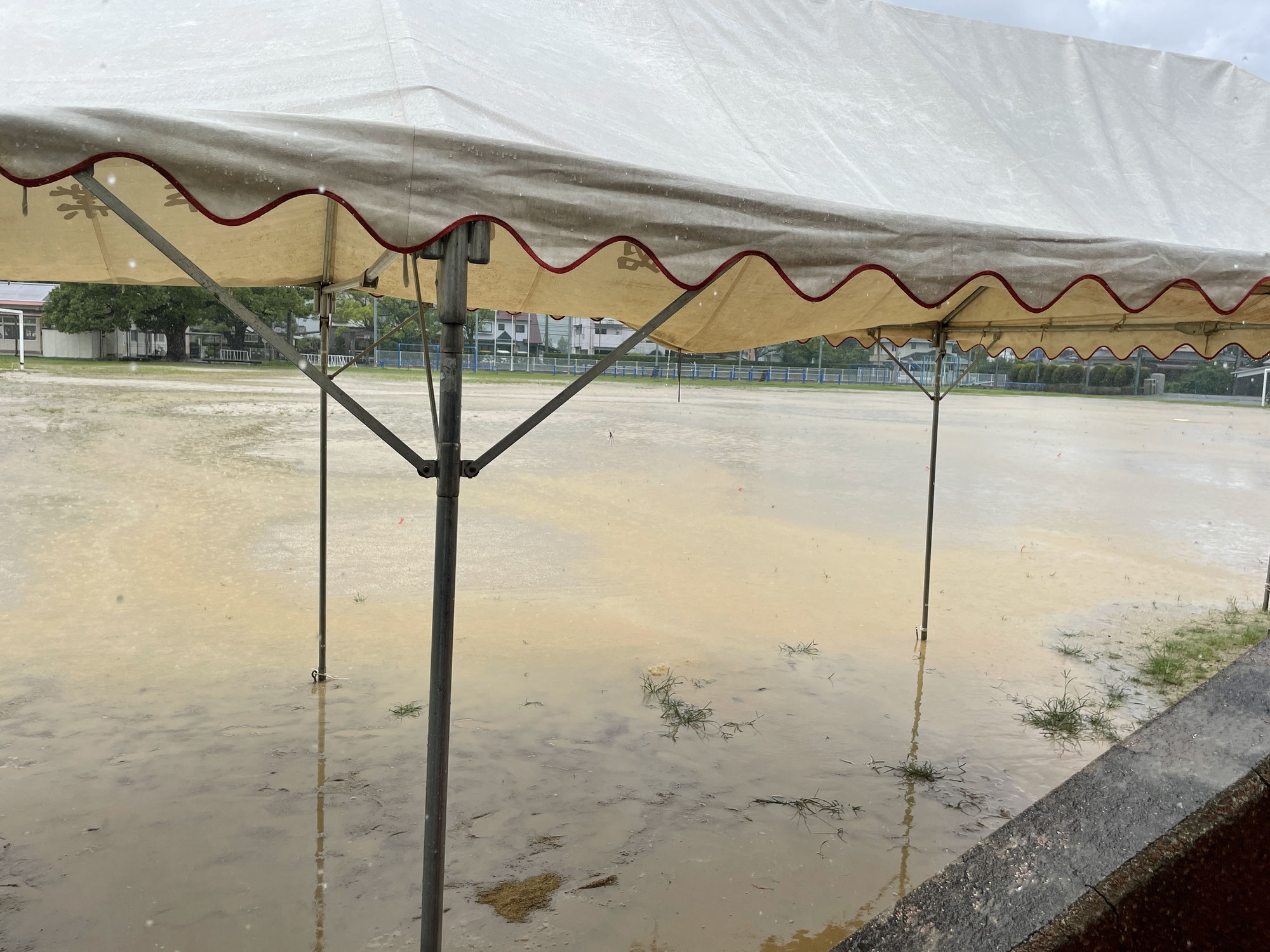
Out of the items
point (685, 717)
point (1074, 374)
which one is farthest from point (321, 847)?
point (1074, 374)

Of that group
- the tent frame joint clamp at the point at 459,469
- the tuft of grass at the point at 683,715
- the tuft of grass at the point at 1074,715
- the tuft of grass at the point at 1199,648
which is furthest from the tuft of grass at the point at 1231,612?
the tent frame joint clamp at the point at 459,469

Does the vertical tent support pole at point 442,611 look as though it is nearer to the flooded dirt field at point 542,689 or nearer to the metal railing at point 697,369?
the flooded dirt field at point 542,689

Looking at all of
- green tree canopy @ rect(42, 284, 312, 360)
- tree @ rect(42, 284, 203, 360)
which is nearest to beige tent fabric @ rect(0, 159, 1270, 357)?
green tree canopy @ rect(42, 284, 312, 360)

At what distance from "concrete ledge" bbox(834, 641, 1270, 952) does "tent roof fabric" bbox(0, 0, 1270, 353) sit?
63.9 inches

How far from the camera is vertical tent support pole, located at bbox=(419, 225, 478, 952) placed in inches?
99.5

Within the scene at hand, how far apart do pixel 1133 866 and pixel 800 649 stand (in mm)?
5793

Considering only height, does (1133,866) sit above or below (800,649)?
above

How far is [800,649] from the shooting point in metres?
7.18

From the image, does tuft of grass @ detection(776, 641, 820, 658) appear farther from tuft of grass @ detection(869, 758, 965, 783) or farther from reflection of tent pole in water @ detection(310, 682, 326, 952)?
reflection of tent pole in water @ detection(310, 682, 326, 952)

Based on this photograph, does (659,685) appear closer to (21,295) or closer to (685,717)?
(685,717)

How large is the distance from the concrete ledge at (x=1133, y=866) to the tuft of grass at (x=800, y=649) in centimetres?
545

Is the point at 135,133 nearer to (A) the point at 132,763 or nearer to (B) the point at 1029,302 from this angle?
(B) the point at 1029,302

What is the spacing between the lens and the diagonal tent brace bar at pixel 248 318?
2283 mm

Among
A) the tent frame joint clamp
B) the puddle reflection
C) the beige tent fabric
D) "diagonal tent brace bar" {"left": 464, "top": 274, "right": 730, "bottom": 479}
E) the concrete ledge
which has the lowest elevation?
the puddle reflection
